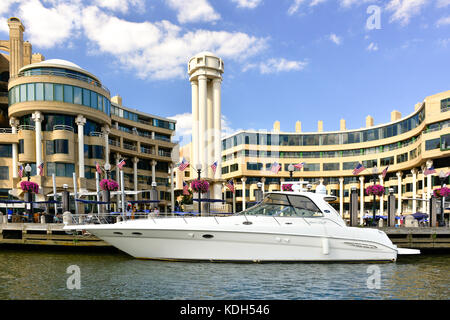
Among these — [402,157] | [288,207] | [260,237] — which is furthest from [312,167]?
[260,237]

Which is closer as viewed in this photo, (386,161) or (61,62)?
(61,62)

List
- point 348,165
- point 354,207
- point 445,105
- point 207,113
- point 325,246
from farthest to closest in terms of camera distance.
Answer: point 348,165
point 207,113
point 445,105
point 354,207
point 325,246

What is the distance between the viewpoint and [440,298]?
11.0 m

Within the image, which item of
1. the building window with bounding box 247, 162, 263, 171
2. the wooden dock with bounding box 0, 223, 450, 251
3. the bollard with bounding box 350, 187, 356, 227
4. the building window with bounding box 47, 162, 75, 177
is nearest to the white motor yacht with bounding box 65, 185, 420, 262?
the wooden dock with bounding box 0, 223, 450, 251

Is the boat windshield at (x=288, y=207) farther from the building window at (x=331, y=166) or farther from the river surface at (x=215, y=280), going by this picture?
the building window at (x=331, y=166)

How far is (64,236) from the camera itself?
21.8m

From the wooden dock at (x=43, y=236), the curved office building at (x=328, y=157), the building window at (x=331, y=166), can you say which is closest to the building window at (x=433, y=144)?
the curved office building at (x=328, y=157)

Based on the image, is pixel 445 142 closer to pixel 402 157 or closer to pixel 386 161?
pixel 402 157

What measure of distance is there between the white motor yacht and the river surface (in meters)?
0.44

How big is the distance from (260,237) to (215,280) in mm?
3570

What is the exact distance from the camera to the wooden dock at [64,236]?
21859mm
